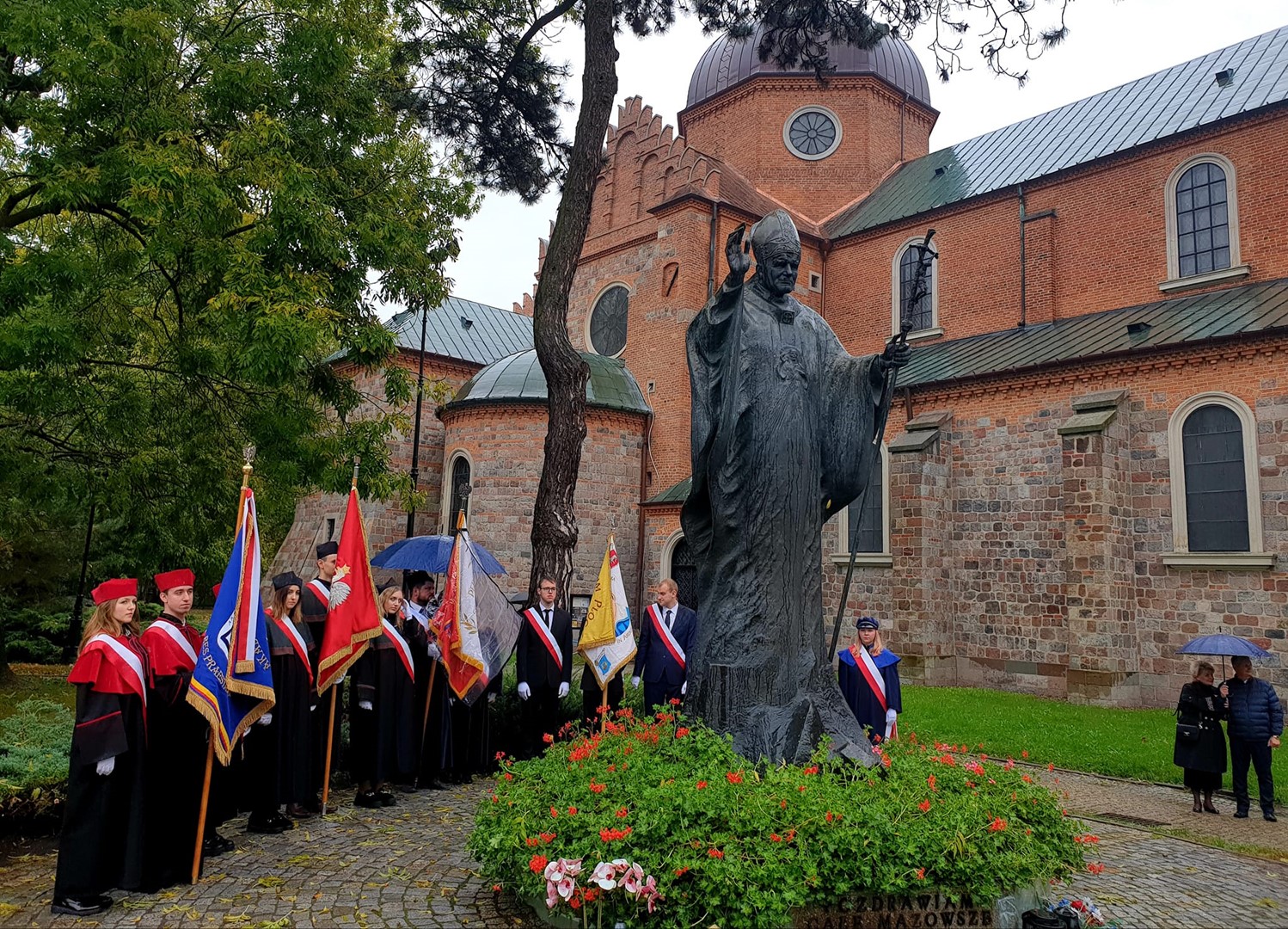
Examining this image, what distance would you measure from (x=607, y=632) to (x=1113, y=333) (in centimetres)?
1393

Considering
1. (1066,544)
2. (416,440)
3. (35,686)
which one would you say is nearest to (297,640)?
(35,686)

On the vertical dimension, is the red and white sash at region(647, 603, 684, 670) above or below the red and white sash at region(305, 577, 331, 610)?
below

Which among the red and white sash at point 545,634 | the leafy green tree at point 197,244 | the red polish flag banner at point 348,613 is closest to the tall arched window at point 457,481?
the leafy green tree at point 197,244

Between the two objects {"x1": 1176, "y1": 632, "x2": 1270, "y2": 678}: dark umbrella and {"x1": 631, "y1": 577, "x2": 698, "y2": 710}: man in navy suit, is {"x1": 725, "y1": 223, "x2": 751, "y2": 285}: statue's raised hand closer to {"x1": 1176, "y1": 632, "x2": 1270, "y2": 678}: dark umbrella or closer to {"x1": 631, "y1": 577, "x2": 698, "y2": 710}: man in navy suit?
{"x1": 631, "y1": 577, "x2": 698, "y2": 710}: man in navy suit

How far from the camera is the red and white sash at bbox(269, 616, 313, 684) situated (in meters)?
6.64

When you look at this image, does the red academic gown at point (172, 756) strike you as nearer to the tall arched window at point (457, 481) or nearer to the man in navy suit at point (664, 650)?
the man in navy suit at point (664, 650)

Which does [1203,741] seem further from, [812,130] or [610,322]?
[812,130]

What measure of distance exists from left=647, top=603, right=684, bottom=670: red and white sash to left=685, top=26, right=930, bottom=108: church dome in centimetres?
2229

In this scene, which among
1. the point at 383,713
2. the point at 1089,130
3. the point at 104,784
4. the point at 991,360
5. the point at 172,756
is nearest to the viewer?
the point at 104,784

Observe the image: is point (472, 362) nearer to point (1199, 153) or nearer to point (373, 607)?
point (1199, 153)

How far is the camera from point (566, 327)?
1084 cm

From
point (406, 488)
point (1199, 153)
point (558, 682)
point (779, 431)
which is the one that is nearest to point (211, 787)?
point (558, 682)

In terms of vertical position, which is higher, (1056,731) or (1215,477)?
(1215,477)

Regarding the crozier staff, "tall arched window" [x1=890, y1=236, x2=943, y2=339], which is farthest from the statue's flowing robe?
"tall arched window" [x1=890, y1=236, x2=943, y2=339]
